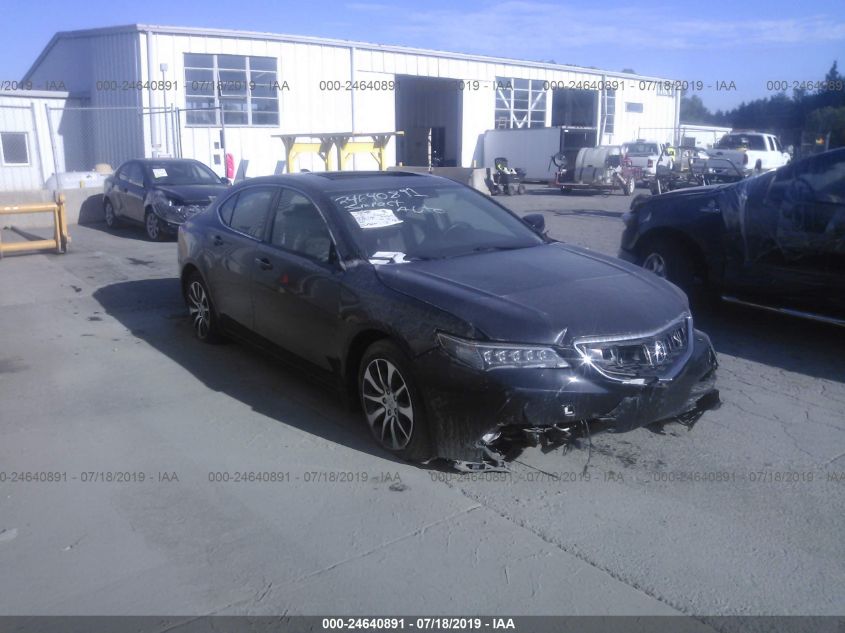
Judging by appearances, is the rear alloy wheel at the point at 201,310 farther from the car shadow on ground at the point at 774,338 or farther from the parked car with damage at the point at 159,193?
the parked car with damage at the point at 159,193

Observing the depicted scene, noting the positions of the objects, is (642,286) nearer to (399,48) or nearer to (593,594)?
(593,594)

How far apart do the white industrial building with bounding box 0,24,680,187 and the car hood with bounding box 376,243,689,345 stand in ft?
50.4

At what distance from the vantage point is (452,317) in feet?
13.7

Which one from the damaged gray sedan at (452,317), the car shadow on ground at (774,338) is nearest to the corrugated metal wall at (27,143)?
the damaged gray sedan at (452,317)

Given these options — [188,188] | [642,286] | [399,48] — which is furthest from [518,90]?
[642,286]

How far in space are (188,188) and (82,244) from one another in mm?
2003

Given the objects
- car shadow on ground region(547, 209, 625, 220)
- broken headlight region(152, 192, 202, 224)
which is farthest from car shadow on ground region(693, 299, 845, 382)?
car shadow on ground region(547, 209, 625, 220)

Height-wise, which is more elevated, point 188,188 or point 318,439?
point 188,188

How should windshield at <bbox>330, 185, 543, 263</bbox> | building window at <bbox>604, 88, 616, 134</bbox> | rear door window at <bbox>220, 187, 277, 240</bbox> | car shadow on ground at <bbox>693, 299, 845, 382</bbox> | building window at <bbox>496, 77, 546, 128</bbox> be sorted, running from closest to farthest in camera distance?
windshield at <bbox>330, 185, 543, 263</bbox>, rear door window at <bbox>220, 187, 277, 240</bbox>, car shadow on ground at <bbox>693, 299, 845, 382</bbox>, building window at <bbox>496, 77, 546, 128</bbox>, building window at <bbox>604, 88, 616, 134</bbox>

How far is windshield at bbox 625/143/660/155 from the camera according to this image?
104 feet

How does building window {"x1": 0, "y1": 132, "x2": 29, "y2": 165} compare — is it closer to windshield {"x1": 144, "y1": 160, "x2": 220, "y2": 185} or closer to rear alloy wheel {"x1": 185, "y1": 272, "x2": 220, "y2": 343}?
windshield {"x1": 144, "y1": 160, "x2": 220, "y2": 185}

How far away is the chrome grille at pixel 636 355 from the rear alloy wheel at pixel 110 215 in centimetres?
1324

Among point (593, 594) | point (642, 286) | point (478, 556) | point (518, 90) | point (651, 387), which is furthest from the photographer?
point (518, 90)

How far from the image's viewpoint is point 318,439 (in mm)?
4918
